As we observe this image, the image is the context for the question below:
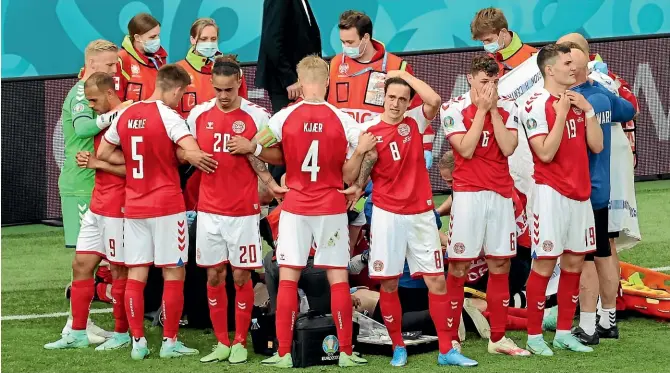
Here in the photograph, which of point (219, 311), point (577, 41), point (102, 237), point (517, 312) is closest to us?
point (219, 311)

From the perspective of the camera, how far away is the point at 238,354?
9211 mm

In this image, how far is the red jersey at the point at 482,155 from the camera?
918 cm

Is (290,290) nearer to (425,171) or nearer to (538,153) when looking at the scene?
(425,171)

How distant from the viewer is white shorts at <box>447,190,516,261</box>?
918cm

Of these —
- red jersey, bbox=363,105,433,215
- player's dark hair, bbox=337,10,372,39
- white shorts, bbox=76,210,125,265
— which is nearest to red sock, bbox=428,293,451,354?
red jersey, bbox=363,105,433,215

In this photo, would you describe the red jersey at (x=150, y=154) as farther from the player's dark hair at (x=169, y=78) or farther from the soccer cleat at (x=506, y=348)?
the soccer cleat at (x=506, y=348)

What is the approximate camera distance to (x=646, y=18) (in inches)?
695

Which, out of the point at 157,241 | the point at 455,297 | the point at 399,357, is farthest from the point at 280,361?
the point at 455,297

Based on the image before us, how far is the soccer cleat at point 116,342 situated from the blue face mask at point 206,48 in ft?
7.82

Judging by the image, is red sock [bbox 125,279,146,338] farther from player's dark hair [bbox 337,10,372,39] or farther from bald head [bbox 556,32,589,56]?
bald head [bbox 556,32,589,56]

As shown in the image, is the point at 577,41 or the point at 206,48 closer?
the point at 577,41

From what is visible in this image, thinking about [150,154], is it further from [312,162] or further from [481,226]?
[481,226]

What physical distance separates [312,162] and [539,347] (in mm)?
1998

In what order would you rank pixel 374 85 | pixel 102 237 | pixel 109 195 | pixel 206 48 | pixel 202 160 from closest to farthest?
1. pixel 202 160
2. pixel 109 195
3. pixel 102 237
4. pixel 374 85
5. pixel 206 48
